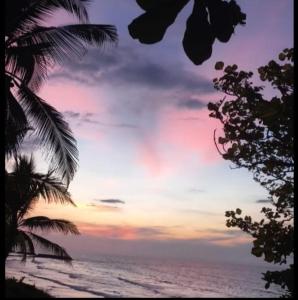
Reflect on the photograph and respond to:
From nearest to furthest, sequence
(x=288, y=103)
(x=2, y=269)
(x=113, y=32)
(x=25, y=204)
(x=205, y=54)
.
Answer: (x=205, y=54) < (x=2, y=269) < (x=288, y=103) < (x=113, y=32) < (x=25, y=204)

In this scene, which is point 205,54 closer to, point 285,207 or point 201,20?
point 201,20

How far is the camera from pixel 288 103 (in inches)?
300

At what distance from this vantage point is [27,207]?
52.2 ft

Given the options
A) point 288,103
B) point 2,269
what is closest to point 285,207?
point 288,103

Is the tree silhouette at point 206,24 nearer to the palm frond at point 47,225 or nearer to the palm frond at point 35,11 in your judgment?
→ the palm frond at point 35,11

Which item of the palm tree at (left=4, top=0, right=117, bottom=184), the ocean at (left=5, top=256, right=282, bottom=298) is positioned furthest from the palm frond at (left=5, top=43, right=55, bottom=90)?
the ocean at (left=5, top=256, right=282, bottom=298)

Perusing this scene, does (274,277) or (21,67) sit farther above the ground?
(21,67)

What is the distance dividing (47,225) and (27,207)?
3.48 ft

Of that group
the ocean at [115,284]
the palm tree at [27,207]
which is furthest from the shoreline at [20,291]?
the ocean at [115,284]

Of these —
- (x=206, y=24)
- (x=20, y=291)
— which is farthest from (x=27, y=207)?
(x=206, y=24)

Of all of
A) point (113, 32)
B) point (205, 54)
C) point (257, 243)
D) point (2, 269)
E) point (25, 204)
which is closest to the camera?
point (205, 54)

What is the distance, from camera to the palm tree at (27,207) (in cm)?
1406

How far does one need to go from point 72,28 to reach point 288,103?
598cm

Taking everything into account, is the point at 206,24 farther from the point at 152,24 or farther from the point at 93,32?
the point at 93,32
